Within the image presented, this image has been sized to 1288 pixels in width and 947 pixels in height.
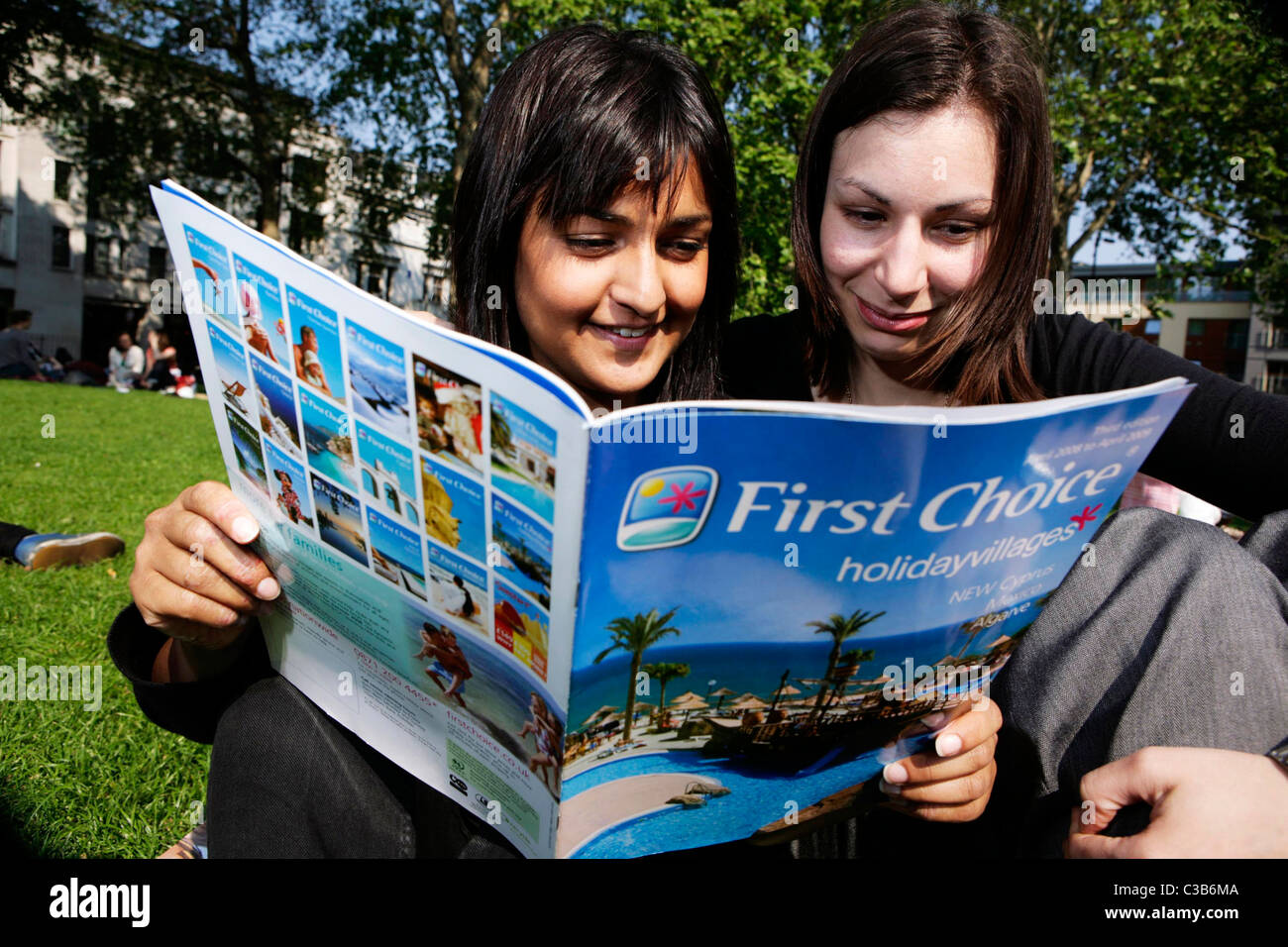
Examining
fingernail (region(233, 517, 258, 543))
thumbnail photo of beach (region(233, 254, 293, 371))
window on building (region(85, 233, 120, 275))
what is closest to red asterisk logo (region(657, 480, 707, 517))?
thumbnail photo of beach (region(233, 254, 293, 371))

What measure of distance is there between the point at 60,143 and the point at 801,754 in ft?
72.8

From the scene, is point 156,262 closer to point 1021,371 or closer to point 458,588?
point 1021,371

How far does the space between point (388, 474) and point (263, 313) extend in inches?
9.5

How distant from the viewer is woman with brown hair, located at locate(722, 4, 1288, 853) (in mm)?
957

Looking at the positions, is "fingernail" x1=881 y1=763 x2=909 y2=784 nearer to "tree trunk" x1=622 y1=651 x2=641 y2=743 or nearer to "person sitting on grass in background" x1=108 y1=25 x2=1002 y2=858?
"person sitting on grass in background" x1=108 y1=25 x2=1002 y2=858

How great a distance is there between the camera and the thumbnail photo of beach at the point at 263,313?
97cm

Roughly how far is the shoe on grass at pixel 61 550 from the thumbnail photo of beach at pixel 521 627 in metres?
3.22

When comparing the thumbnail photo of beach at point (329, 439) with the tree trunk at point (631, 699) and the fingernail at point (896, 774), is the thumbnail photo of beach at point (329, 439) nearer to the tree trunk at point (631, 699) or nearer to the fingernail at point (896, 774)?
the tree trunk at point (631, 699)

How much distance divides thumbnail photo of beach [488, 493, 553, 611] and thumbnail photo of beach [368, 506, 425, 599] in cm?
13

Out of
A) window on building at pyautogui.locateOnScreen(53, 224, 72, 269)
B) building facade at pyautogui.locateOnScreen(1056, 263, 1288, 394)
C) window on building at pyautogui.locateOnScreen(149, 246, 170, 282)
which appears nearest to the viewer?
window on building at pyautogui.locateOnScreen(53, 224, 72, 269)

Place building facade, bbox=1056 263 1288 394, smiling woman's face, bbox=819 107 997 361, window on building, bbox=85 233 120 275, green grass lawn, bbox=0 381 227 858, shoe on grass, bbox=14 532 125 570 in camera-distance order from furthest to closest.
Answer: building facade, bbox=1056 263 1288 394 < window on building, bbox=85 233 120 275 < shoe on grass, bbox=14 532 125 570 < green grass lawn, bbox=0 381 227 858 < smiling woman's face, bbox=819 107 997 361

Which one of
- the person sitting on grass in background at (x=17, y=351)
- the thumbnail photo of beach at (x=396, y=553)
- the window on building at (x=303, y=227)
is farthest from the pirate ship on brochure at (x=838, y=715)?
the window on building at (x=303, y=227)

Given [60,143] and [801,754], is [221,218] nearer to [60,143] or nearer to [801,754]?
[801,754]
